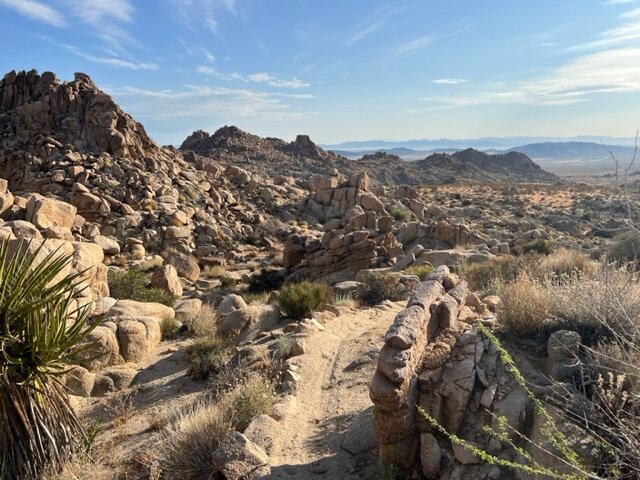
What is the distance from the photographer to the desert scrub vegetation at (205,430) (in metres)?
5.63

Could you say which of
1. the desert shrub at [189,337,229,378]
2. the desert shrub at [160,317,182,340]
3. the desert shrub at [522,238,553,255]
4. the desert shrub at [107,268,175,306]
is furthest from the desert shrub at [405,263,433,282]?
the desert shrub at [189,337,229,378]

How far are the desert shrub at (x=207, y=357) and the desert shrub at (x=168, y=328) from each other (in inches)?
80.6

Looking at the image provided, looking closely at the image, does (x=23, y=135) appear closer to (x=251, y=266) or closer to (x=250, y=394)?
(x=251, y=266)

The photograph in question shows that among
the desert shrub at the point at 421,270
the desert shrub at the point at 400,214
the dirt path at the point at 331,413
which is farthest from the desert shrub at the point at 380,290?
the desert shrub at the point at 400,214

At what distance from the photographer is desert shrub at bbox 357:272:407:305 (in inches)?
554

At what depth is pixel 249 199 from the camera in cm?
3575

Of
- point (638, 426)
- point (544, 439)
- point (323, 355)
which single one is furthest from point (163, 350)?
point (638, 426)

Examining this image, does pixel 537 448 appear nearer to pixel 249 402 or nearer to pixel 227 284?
pixel 249 402

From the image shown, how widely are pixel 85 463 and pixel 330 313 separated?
23.1ft

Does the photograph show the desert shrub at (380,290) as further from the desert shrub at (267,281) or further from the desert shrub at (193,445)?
the desert shrub at (193,445)

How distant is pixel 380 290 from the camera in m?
14.3

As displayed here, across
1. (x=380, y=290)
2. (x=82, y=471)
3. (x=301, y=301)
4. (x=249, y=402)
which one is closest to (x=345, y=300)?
(x=380, y=290)

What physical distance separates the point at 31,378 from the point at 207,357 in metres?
4.03

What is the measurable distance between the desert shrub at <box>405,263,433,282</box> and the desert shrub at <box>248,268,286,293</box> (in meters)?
5.49
